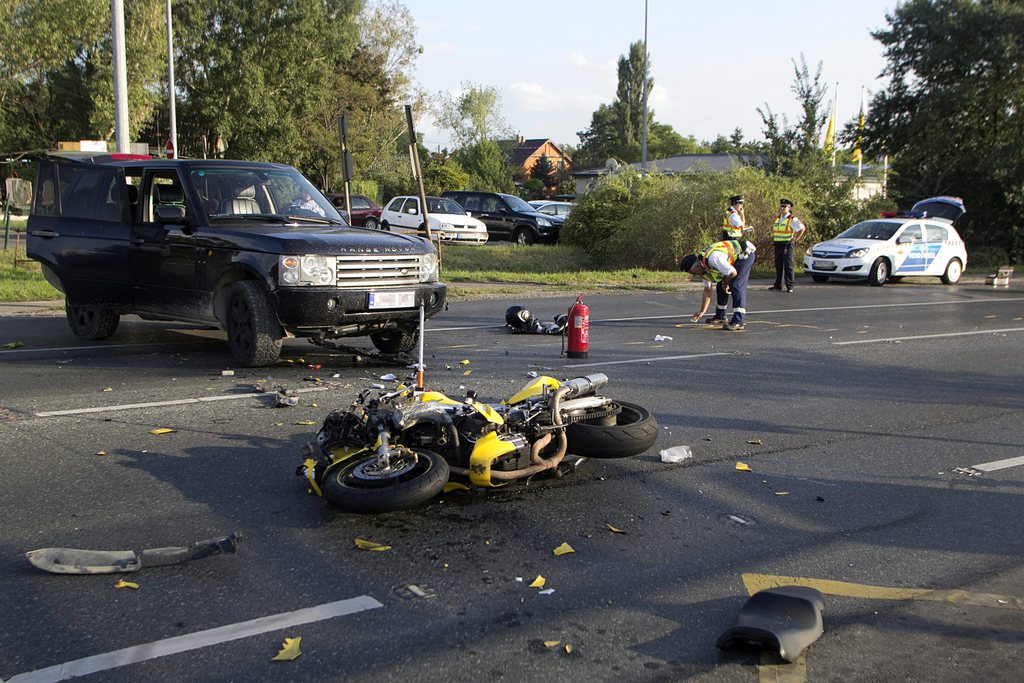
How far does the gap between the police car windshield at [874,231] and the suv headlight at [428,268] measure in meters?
15.7

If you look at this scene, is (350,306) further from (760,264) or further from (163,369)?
(760,264)

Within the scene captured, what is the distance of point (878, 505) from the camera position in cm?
528

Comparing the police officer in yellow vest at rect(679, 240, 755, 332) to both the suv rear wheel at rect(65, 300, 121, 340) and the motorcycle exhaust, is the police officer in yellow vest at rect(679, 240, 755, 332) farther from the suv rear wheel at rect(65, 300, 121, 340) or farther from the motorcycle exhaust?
the suv rear wheel at rect(65, 300, 121, 340)

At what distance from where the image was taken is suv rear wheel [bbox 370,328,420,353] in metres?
9.72

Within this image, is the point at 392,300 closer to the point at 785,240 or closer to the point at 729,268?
the point at 729,268

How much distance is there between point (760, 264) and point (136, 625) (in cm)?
2243

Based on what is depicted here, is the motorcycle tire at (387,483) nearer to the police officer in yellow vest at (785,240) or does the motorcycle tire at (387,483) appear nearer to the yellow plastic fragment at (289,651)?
the yellow plastic fragment at (289,651)

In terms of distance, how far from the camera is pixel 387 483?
480 centimetres

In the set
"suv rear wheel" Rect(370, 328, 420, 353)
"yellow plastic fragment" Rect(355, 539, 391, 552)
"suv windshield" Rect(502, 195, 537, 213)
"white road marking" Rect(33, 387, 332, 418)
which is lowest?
"yellow plastic fragment" Rect(355, 539, 391, 552)

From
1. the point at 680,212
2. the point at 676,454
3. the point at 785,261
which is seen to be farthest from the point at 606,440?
the point at 680,212

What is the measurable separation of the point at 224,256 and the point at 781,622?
22.0ft

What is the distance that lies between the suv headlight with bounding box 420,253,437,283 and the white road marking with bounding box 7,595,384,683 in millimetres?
5565

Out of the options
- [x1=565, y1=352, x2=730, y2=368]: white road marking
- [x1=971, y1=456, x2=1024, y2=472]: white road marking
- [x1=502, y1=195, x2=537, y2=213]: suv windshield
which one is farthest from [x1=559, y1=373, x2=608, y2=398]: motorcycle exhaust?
[x1=502, y1=195, x2=537, y2=213]: suv windshield

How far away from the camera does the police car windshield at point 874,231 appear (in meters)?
A: 22.0
